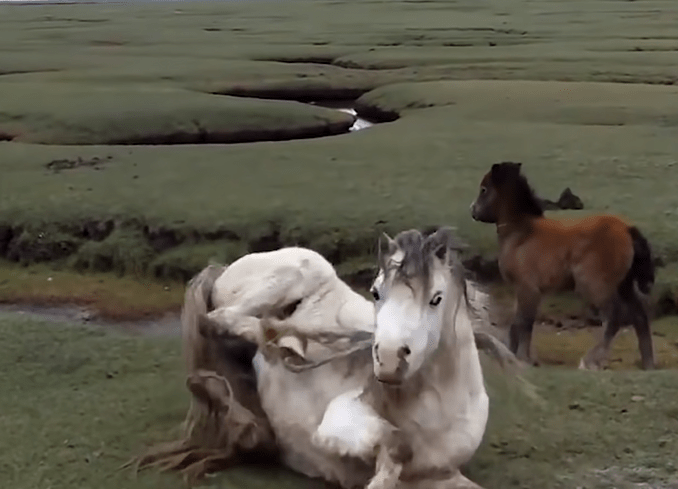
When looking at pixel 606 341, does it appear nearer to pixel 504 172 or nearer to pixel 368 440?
pixel 504 172

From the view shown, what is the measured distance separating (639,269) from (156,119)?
45.6ft

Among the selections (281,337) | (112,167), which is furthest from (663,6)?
(281,337)

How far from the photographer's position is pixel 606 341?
832 cm

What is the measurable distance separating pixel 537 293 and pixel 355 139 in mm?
9992

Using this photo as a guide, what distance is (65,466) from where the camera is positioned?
5809 millimetres

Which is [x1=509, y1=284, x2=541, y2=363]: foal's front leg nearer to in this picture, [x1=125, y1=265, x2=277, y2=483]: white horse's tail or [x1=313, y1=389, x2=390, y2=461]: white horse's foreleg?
[x1=125, y1=265, x2=277, y2=483]: white horse's tail

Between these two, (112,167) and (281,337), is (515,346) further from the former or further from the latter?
(112,167)

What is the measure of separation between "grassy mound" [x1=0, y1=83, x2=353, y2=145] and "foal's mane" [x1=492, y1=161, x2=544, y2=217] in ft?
37.2

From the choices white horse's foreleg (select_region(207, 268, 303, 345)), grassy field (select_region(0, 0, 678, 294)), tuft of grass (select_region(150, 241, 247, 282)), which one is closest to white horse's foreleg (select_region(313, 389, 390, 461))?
white horse's foreleg (select_region(207, 268, 303, 345))

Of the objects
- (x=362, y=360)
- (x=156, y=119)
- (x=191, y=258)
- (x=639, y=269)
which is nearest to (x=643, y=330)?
(x=639, y=269)

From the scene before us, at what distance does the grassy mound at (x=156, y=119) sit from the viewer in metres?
19.4

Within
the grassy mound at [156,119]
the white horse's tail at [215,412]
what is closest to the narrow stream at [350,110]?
the grassy mound at [156,119]

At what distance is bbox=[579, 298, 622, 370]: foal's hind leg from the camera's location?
8234 mm

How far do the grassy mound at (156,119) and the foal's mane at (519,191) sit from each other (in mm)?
11353
